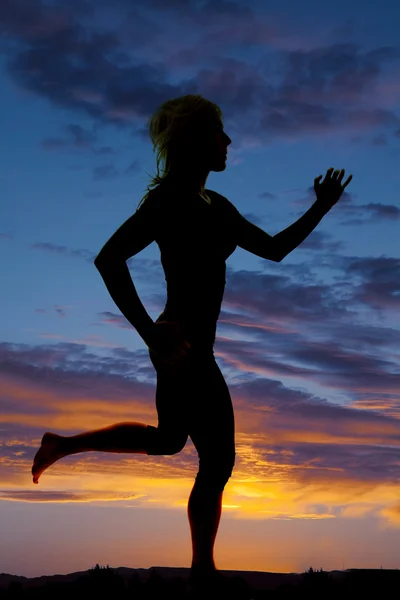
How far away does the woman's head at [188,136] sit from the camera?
19.2 ft

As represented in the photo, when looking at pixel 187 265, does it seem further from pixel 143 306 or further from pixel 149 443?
pixel 149 443

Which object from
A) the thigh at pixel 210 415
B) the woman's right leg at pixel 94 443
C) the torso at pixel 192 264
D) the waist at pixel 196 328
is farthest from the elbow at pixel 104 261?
the woman's right leg at pixel 94 443

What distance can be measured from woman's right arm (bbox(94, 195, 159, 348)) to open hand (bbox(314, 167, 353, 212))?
1363 mm

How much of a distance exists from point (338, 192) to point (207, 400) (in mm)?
1990

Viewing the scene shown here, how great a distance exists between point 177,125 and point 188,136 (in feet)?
0.37

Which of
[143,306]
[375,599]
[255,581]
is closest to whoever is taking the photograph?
[143,306]

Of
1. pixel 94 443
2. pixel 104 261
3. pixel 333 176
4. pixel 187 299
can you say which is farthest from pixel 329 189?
pixel 94 443

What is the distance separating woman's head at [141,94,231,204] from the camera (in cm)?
586

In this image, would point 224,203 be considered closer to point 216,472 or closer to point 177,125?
point 177,125

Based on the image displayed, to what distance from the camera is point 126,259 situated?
5688 millimetres

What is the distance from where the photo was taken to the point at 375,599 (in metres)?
6.02

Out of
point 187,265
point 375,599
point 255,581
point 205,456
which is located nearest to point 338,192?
point 187,265

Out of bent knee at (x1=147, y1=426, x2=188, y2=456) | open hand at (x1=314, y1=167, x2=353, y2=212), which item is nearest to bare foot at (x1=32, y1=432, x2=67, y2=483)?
bent knee at (x1=147, y1=426, x2=188, y2=456)

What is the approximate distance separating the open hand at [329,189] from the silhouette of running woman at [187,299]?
0.78 metres
